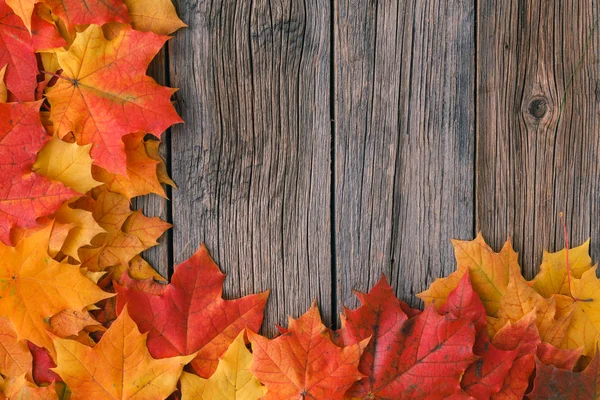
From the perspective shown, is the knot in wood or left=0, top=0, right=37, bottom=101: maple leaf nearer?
left=0, top=0, right=37, bottom=101: maple leaf

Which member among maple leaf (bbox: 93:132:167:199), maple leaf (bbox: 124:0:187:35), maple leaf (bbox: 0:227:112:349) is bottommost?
maple leaf (bbox: 0:227:112:349)

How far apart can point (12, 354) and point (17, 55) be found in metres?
0.83

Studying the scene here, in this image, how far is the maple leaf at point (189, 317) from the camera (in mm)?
1478

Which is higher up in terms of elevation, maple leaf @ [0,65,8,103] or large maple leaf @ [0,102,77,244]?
maple leaf @ [0,65,8,103]

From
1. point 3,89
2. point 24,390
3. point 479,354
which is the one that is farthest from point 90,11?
point 479,354

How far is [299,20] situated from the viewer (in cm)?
152

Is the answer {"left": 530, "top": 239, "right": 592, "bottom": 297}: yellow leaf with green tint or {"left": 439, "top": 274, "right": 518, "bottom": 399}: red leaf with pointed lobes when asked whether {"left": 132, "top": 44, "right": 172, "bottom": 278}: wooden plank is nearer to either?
{"left": 439, "top": 274, "right": 518, "bottom": 399}: red leaf with pointed lobes

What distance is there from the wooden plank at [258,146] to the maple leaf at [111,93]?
116mm

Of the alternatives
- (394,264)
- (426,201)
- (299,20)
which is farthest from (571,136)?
(299,20)

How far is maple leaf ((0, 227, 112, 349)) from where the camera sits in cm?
142

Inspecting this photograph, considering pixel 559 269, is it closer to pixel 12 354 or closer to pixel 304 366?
pixel 304 366

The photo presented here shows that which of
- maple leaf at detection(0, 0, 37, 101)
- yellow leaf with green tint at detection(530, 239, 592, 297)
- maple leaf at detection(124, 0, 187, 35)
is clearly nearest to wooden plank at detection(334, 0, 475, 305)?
yellow leaf with green tint at detection(530, 239, 592, 297)

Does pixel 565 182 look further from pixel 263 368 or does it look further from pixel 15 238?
pixel 15 238

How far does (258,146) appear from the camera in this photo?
1.55 meters
